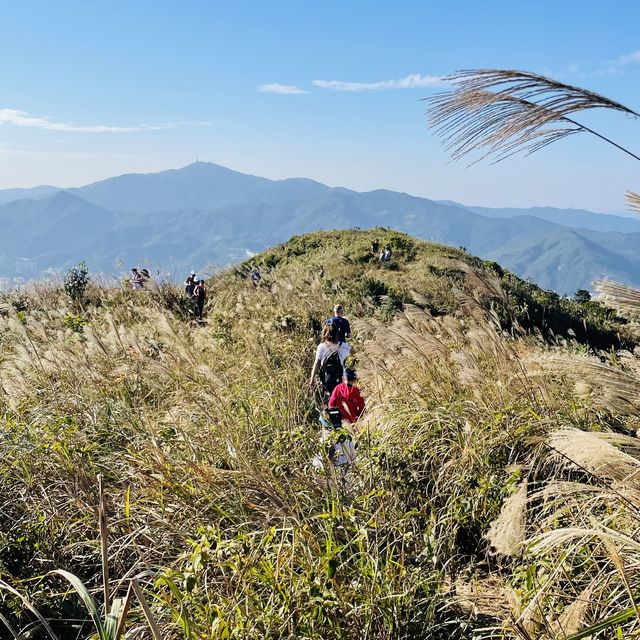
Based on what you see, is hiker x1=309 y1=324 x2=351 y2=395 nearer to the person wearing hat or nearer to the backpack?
the backpack

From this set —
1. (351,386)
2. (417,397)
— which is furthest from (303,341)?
(417,397)

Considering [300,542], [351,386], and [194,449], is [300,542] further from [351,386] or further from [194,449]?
[351,386]

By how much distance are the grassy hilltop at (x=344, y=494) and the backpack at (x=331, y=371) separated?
82cm

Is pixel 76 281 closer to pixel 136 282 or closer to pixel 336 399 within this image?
pixel 136 282

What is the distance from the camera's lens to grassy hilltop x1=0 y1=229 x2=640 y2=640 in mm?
2377

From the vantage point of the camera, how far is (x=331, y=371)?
6.46 m

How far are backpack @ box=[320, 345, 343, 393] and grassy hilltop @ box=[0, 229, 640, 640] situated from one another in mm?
819

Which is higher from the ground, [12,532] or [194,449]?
[194,449]

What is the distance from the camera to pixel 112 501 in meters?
3.48

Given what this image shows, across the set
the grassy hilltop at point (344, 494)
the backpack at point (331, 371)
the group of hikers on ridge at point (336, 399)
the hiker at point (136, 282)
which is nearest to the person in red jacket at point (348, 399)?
the group of hikers on ridge at point (336, 399)

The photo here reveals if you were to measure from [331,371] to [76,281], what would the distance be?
13.9 meters

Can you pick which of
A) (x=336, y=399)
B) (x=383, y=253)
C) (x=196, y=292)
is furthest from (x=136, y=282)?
(x=383, y=253)

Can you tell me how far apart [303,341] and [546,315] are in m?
19.4

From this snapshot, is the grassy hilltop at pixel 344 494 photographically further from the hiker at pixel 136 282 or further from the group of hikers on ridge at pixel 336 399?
the hiker at pixel 136 282
